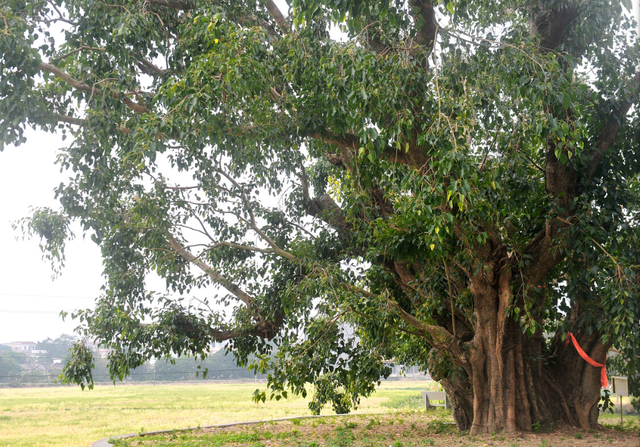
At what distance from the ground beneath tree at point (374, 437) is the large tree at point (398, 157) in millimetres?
406

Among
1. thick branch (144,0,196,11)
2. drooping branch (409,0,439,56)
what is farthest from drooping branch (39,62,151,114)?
drooping branch (409,0,439,56)

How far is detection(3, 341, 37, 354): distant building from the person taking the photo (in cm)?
2802

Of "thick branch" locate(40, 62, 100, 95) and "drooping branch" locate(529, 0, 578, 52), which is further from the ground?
"drooping branch" locate(529, 0, 578, 52)

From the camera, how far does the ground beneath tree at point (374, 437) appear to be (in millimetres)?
6730

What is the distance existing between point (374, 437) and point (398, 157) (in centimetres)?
436

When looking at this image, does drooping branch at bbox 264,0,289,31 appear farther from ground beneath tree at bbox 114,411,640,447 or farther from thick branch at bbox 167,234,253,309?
ground beneath tree at bbox 114,411,640,447

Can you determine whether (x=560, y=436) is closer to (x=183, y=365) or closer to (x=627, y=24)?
(x=627, y=24)

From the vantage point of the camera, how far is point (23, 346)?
97.2ft

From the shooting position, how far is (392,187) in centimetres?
762

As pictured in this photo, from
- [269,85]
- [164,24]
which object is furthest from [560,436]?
[164,24]

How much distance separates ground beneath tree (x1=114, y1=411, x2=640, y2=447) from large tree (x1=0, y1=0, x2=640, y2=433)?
0.41 metres

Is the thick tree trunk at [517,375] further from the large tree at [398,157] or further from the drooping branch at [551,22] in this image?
the drooping branch at [551,22]

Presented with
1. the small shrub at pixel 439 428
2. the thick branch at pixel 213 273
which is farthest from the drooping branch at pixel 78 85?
the small shrub at pixel 439 428

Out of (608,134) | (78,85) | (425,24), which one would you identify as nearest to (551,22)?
(608,134)
